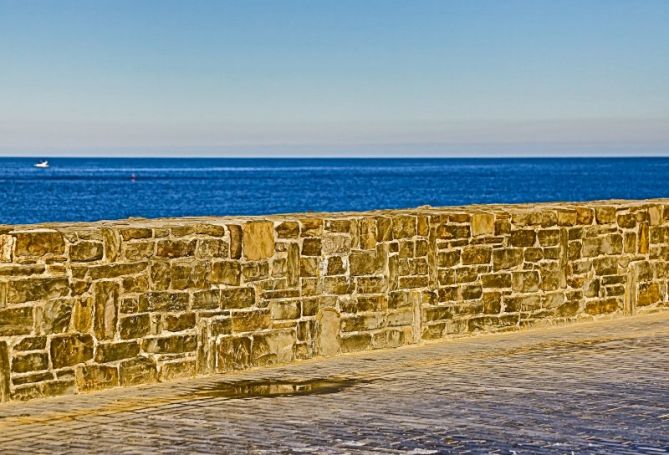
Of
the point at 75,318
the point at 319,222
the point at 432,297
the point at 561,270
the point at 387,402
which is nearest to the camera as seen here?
the point at 387,402

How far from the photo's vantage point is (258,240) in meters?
11.0

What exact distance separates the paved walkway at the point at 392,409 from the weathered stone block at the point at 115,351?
307mm

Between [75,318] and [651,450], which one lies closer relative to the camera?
[651,450]

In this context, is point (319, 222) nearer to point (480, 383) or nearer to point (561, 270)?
point (480, 383)

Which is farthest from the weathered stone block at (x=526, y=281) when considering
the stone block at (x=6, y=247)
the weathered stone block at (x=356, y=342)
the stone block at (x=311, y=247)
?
the stone block at (x=6, y=247)

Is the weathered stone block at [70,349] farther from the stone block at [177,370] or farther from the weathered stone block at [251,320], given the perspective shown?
the weathered stone block at [251,320]

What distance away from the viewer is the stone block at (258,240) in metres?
10.9

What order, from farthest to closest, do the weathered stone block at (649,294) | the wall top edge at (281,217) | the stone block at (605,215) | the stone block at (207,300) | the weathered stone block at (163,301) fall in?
the weathered stone block at (649,294) → the stone block at (605,215) → the stone block at (207,300) → the weathered stone block at (163,301) → the wall top edge at (281,217)

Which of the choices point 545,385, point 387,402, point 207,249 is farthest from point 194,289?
point 545,385

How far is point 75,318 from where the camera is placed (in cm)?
974

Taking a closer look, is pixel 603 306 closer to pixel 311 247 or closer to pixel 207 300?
pixel 311 247

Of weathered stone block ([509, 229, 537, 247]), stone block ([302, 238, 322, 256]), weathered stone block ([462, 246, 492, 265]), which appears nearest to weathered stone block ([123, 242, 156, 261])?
stone block ([302, 238, 322, 256])

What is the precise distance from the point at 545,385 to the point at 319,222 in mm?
2803

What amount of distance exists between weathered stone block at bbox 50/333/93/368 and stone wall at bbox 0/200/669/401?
12mm
